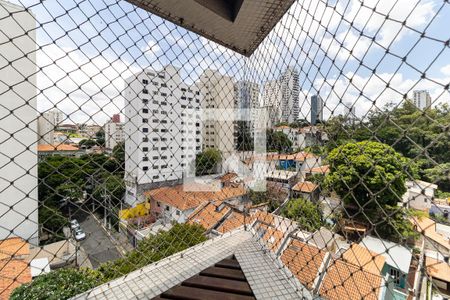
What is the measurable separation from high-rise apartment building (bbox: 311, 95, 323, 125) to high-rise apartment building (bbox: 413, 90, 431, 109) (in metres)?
0.30

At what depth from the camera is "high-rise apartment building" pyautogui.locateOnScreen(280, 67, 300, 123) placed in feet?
3.35

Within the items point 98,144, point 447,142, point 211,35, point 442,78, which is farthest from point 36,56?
point 447,142

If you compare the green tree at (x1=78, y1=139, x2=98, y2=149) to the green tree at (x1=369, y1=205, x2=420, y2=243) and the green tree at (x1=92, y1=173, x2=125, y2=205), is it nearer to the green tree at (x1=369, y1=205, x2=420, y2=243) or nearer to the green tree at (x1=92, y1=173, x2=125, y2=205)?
the green tree at (x1=92, y1=173, x2=125, y2=205)

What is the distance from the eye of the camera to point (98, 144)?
1192 millimetres

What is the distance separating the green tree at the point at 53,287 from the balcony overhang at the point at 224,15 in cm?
258

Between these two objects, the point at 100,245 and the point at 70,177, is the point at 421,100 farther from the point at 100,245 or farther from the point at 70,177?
the point at 100,245

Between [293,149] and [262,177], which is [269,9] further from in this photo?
[262,177]

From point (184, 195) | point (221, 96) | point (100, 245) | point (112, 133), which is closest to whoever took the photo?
point (112, 133)

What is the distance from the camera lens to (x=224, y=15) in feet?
3.34

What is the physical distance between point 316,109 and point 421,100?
38cm

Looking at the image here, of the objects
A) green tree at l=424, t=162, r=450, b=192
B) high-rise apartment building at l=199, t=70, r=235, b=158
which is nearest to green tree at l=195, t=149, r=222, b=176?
high-rise apartment building at l=199, t=70, r=235, b=158

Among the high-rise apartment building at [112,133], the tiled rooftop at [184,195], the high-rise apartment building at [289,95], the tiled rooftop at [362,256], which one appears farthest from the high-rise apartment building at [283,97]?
the tiled rooftop at [184,195]

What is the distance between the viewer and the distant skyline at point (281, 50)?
1.66ft

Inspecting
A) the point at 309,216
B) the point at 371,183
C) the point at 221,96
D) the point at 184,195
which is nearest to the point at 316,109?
the point at 371,183
